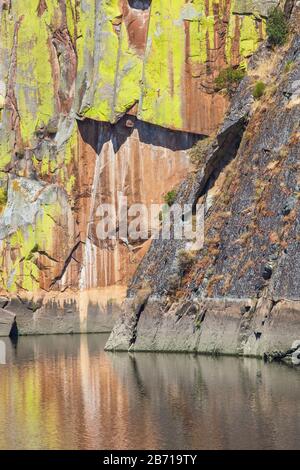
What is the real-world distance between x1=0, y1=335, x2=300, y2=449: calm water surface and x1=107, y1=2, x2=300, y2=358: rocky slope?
1.31 meters

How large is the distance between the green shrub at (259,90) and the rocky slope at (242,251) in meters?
0.40

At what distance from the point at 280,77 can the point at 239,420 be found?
24268mm

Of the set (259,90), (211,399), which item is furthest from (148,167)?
(211,399)

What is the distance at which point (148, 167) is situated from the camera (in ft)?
232

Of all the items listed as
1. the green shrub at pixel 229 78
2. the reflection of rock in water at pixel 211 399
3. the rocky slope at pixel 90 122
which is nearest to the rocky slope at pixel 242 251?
the reflection of rock in water at pixel 211 399

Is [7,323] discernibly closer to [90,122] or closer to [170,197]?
[90,122]

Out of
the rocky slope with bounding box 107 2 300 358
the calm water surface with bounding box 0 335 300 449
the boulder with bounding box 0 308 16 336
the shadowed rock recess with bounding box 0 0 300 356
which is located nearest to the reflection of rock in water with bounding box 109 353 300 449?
the calm water surface with bounding box 0 335 300 449

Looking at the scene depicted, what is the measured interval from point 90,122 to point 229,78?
492 inches

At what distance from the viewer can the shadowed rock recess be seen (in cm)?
4909

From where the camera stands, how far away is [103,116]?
7181 cm

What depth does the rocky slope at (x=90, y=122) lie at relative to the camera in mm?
66562

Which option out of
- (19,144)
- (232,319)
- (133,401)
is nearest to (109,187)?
Answer: (19,144)

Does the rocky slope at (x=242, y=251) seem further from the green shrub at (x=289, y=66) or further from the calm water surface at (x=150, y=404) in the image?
the calm water surface at (x=150, y=404)

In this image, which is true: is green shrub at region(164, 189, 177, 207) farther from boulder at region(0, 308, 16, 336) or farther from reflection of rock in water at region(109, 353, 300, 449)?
reflection of rock in water at region(109, 353, 300, 449)
